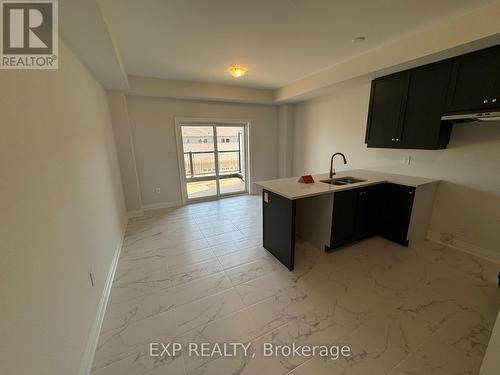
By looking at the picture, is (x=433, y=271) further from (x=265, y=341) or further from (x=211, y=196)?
(x=211, y=196)

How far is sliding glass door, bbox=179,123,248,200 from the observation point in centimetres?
477

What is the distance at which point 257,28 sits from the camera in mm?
2141

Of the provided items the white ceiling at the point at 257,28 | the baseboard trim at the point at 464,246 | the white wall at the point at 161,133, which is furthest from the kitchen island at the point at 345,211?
the white wall at the point at 161,133

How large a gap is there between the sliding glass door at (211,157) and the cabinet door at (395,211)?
3438mm

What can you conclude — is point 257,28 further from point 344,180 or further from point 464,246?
point 464,246

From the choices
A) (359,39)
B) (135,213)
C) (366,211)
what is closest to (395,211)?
(366,211)

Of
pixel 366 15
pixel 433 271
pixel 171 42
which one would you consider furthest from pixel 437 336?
pixel 171 42

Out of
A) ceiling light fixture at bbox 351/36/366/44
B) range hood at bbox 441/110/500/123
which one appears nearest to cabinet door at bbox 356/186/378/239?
range hood at bbox 441/110/500/123

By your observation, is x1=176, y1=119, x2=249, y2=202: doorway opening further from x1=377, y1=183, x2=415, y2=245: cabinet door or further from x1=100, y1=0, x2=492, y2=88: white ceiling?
x1=377, y1=183, x2=415, y2=245: cabinet door

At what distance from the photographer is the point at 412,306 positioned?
1.82 meters

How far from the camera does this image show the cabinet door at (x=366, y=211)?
2725mm

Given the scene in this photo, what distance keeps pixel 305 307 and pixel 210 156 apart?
4081mm

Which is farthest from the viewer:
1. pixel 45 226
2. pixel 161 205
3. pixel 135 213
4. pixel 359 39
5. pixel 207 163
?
pixel 207 163

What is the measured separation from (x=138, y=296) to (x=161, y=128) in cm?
334
